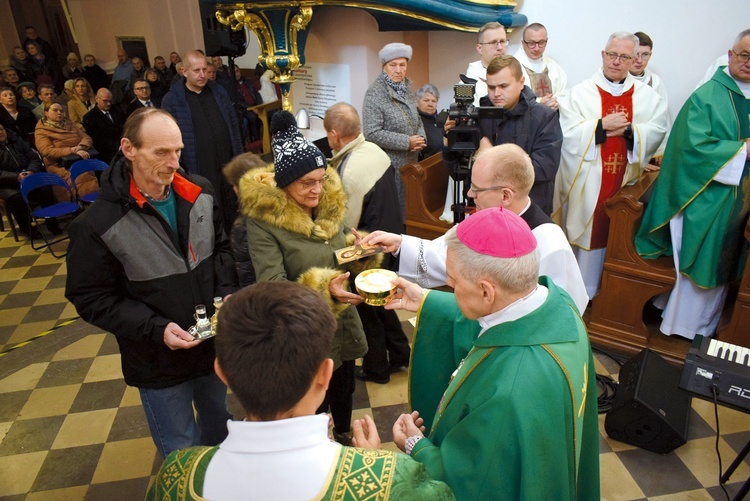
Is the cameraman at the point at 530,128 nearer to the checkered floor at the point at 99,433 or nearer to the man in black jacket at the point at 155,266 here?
the checkered floor at the point at 99,433

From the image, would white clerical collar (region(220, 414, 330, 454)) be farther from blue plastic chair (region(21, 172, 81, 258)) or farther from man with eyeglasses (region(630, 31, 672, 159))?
blue plastic chair (region(21, 172, 81, 258))

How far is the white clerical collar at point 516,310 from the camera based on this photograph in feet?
5.22

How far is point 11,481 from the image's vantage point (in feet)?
9.52

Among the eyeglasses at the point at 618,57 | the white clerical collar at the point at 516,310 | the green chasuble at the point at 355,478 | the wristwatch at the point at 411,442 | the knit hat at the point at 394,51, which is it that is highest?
the knit hat at the point at 394,51

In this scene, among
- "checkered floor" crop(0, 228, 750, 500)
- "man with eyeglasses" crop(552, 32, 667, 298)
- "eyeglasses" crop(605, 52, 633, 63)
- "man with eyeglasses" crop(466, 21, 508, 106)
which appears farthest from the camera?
"man with eyeglasses" crop(466, 21, 508, 106)

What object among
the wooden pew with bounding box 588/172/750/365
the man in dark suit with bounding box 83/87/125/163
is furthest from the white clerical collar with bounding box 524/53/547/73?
the man in dark suit with bounding box 83/87/125/163

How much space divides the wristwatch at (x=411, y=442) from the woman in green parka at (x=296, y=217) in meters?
0.70

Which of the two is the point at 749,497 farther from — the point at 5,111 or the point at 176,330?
the point at 5,111

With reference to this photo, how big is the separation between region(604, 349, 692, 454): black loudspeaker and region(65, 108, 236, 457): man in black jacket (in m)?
2.15

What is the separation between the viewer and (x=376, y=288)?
2.12 metres

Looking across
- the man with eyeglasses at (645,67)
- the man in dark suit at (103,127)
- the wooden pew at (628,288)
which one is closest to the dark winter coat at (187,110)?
the man in dark suit at (103,127)

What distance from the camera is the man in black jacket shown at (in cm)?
197

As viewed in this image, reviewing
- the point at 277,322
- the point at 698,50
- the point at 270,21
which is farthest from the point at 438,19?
the point at 277,322

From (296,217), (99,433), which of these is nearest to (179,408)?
(296,217)
